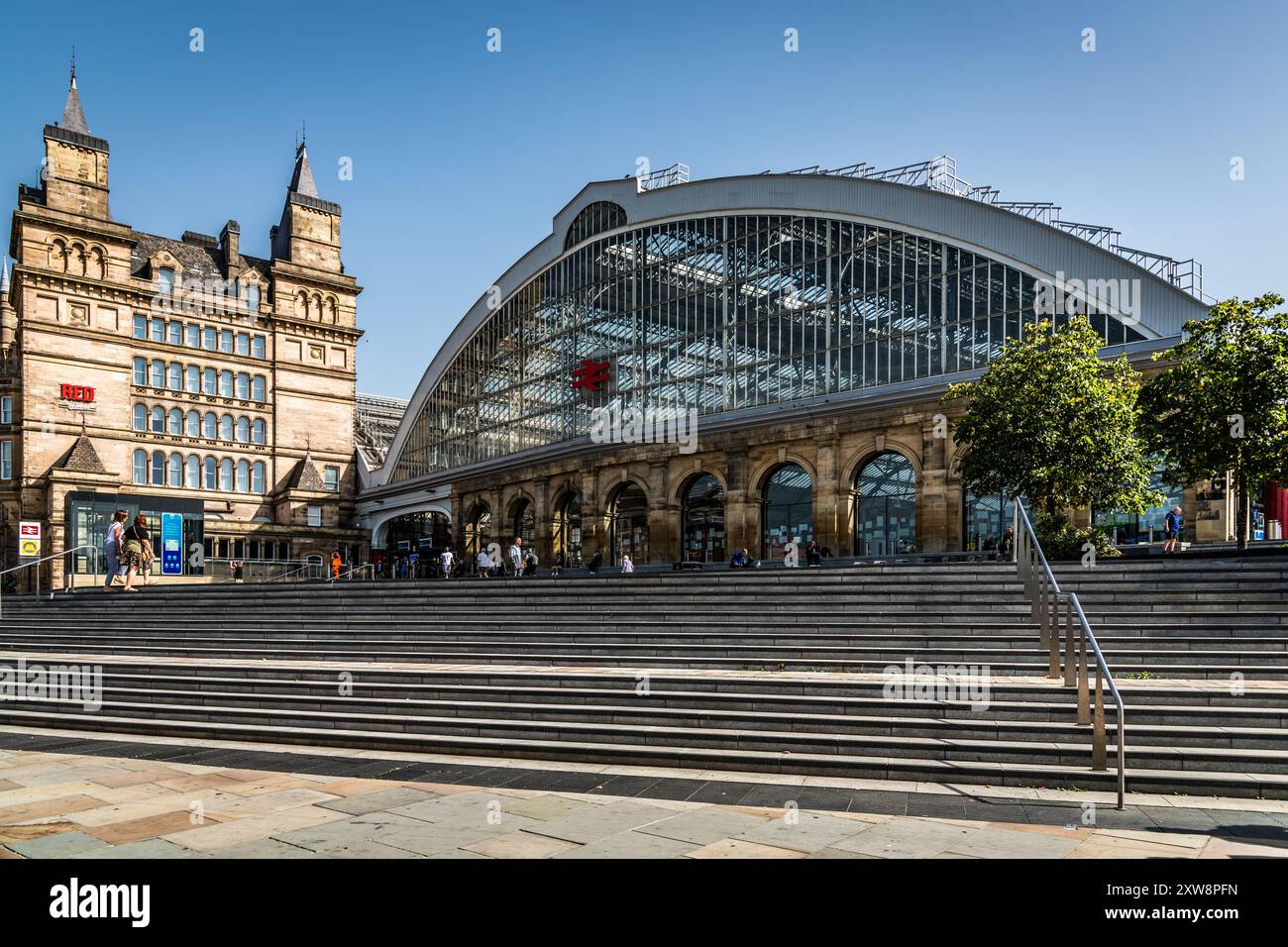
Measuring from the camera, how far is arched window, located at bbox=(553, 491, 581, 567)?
49688 mm

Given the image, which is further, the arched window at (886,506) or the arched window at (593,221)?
the arched window at (593,221)

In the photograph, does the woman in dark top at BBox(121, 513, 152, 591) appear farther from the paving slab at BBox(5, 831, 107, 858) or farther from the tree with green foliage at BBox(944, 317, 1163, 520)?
the tree with green foliage at BBox(944, 317, 1163, 520)

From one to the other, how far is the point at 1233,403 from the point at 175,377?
58691 mm

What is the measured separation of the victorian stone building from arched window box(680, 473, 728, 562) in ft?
78.0

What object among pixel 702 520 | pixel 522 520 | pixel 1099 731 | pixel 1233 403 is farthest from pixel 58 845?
pixel 522 520

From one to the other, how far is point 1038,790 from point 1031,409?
16703mm

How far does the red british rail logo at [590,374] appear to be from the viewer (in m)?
51.6

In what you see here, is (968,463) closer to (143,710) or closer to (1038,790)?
(1038,790)

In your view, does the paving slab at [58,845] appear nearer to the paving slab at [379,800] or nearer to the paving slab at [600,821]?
the paving slab at [379,800]

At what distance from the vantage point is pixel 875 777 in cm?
1062

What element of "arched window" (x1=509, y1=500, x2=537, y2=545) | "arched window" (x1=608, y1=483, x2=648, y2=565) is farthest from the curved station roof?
"arched window" (x1=608, y1=483, x2=648, y2=565)

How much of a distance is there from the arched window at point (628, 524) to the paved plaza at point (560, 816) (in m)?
34.0

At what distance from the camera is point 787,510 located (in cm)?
3981

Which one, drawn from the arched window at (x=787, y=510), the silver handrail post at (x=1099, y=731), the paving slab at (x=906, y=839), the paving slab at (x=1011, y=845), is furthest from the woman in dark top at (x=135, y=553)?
the paving slab at (x=1011, y=845)
